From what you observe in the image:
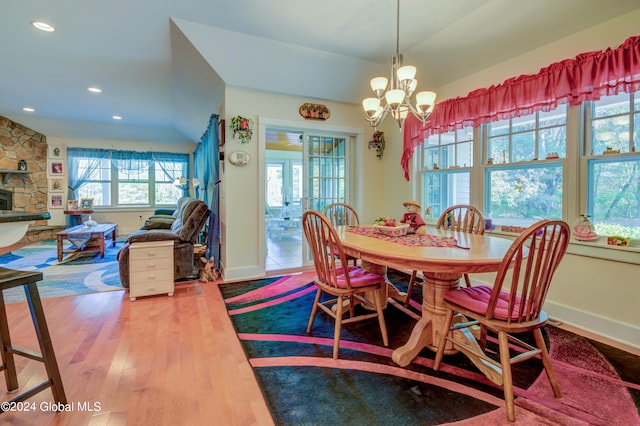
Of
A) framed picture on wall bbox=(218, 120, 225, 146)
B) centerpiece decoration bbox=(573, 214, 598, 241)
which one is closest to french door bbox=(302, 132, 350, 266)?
framed picture on wall bbox=(218, 120, 225, 146)

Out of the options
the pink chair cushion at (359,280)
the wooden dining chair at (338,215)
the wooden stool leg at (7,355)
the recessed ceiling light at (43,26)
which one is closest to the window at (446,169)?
the wooden dining chair at (338,215)

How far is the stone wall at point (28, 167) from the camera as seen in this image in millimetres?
6129

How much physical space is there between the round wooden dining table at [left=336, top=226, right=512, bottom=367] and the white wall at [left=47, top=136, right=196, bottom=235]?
719 cm

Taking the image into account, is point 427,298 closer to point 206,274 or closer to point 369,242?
point 369,242

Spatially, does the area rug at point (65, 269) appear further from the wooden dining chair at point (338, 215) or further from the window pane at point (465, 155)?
the window pane at point (465, 155)

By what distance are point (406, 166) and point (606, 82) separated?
2.10 meters

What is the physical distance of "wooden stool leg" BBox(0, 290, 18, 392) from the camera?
1.50 m

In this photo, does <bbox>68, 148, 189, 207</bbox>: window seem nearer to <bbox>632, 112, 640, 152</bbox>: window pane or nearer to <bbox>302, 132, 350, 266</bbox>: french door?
<bbox>302, 132, 350, 266</bbox>: french door

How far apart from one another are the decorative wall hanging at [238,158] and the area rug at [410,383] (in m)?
1.96

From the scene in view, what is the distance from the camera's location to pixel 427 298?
2021 mm

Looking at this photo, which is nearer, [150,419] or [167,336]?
[150,419]

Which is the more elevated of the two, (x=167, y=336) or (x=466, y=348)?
(x=466, y=348)

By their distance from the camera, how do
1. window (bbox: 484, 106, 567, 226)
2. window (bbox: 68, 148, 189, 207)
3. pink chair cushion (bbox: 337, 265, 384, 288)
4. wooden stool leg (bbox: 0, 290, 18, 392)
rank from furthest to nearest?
→ 1. window (bbox: 68, 148, 189, 207)
2. window (bbox: 484, 106, 567, 226)
3. pink chair cushion (bbox: 337, 265, 384, 288)
4. wooden stool leg (bbox: 0, 290, 18, 392)

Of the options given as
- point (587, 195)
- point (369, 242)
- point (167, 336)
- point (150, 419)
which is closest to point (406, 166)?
point (587, 195)
